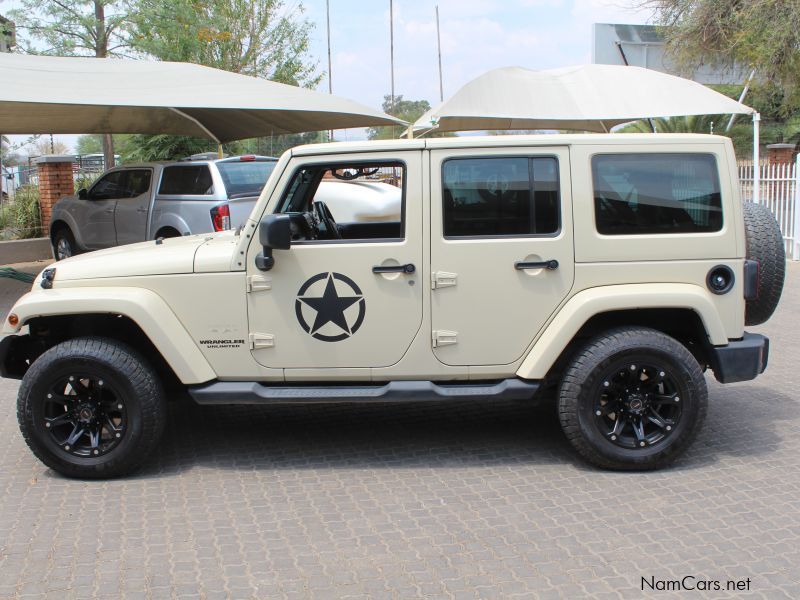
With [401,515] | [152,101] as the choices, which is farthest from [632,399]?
[152,101]

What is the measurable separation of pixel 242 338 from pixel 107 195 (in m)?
9.58

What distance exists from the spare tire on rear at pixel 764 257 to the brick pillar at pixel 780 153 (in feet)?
43.1

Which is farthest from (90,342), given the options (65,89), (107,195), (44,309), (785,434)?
(107,195)

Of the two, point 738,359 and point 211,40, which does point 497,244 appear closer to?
point 738,359

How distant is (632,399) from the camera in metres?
4.80

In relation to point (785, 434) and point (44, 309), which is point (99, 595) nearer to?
point (44, 309)

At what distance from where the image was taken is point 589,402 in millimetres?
4762

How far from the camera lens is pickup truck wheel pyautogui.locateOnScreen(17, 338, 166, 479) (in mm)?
4801

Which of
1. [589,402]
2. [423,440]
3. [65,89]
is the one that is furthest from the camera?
[65,89]

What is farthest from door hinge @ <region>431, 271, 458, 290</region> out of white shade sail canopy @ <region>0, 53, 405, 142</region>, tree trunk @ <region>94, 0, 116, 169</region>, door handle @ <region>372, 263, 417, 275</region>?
tree trunk @ <region>94, 0, 116, 169</region>

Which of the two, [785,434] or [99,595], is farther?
[785,434]

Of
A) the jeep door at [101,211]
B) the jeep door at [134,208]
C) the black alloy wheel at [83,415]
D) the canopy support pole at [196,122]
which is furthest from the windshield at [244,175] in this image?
the black alloy wheel at [83,415]

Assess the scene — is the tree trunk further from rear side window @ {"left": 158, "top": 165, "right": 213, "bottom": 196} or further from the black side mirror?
the black side mirror

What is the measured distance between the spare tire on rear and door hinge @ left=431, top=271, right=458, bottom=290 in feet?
5.78
